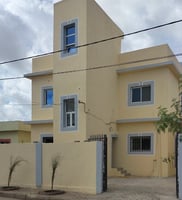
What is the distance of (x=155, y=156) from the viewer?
19.6 m

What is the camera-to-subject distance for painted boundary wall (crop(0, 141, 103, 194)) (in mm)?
13094

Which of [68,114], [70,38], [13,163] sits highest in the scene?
[70,38]

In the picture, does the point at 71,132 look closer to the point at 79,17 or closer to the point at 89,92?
the point at 89,92

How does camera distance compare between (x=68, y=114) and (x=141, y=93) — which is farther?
(x=141, y=93)

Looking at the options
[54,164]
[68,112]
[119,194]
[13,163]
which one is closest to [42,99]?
[68,112]

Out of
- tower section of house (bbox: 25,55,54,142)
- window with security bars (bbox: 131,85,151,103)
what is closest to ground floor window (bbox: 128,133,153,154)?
window with security bars (bbox: 131,85,151,103)

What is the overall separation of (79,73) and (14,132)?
11.5 metres

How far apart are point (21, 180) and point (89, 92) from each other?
599 cm

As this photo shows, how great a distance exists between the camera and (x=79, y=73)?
18.4 meters

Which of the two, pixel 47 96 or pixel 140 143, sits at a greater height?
pixel 47 96

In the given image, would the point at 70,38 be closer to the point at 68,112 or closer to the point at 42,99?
the point at 68,112

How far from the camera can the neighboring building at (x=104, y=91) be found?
18.5 metres

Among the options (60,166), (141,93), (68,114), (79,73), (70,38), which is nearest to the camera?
(60,166)

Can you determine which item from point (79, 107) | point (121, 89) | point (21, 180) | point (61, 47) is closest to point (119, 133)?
point (121, 89)
